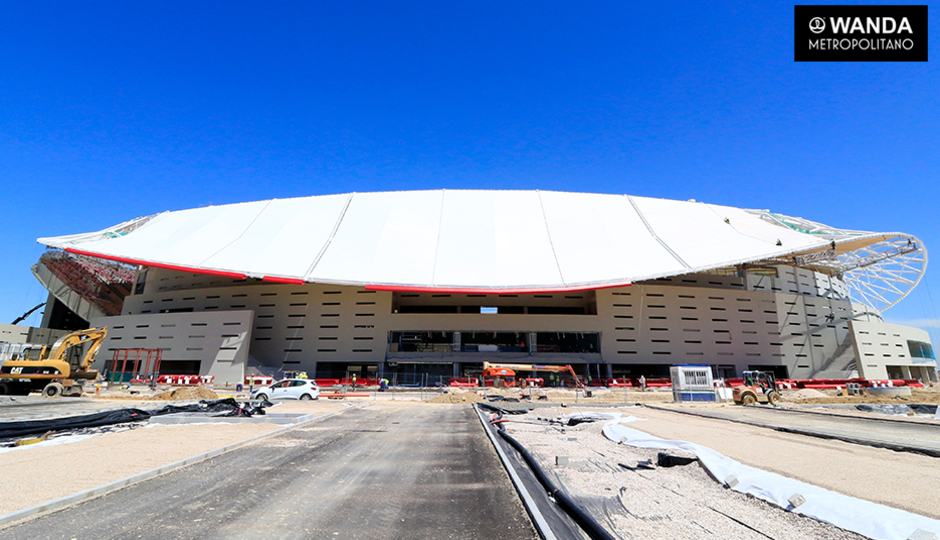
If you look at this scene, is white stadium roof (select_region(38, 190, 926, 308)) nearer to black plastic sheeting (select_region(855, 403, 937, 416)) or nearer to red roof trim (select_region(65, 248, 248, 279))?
red roof trim (select_region(65, 248, 248, 279))

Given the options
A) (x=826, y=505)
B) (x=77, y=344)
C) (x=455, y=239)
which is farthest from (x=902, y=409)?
(x=77, y=344)

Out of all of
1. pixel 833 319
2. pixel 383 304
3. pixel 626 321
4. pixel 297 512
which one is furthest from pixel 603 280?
pixel 297 512

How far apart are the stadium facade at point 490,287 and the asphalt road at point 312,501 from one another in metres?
25.3

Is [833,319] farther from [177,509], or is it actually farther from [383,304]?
[177,509]

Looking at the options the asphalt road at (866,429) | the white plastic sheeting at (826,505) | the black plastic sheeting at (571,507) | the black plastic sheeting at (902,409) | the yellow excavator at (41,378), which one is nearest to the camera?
the black plastic sheeting at (571,507)

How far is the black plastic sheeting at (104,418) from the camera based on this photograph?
9.21 metres

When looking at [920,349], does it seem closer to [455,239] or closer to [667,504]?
Result: [455,239]

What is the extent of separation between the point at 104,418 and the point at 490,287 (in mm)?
24184

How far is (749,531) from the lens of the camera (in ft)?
14.2

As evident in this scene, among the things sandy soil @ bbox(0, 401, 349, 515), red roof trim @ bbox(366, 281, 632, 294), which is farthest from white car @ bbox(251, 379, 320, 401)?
sandy soil @ bbox(0, 401, 349, 515)

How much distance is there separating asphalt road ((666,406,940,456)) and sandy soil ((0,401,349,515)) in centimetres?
1340

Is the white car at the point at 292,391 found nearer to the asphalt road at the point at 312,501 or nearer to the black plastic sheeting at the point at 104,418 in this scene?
the black plastic sheeting at the point at 104,418

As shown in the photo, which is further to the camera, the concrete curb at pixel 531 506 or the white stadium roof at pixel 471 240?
the white stadium roof at pixel 471 240

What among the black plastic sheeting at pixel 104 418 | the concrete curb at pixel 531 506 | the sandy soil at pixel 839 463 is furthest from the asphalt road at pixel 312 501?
the sandy soil at pixel 839 463
